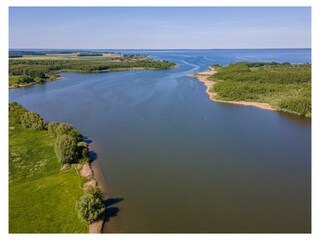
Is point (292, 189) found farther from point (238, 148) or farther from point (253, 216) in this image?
point (238, 148)

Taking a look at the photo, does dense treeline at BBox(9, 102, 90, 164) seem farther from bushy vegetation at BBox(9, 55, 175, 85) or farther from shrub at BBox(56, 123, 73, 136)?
bushy vegetation at BBox(9, 55, 175, 85)

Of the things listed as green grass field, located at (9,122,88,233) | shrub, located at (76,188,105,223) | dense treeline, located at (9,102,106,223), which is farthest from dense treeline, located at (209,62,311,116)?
shrub, located at (76,188,105,223)

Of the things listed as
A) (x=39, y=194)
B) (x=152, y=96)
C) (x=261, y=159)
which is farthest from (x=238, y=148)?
(x=152, y=96)

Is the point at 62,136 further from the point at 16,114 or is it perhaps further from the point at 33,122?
the point at 16,114

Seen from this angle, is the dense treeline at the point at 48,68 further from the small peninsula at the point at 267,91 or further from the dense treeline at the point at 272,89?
the dense treeline at the point at 272,89

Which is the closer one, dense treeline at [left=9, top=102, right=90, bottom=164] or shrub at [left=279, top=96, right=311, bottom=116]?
dense treeline at [left=9, top=102, right=90, bottom=164]
